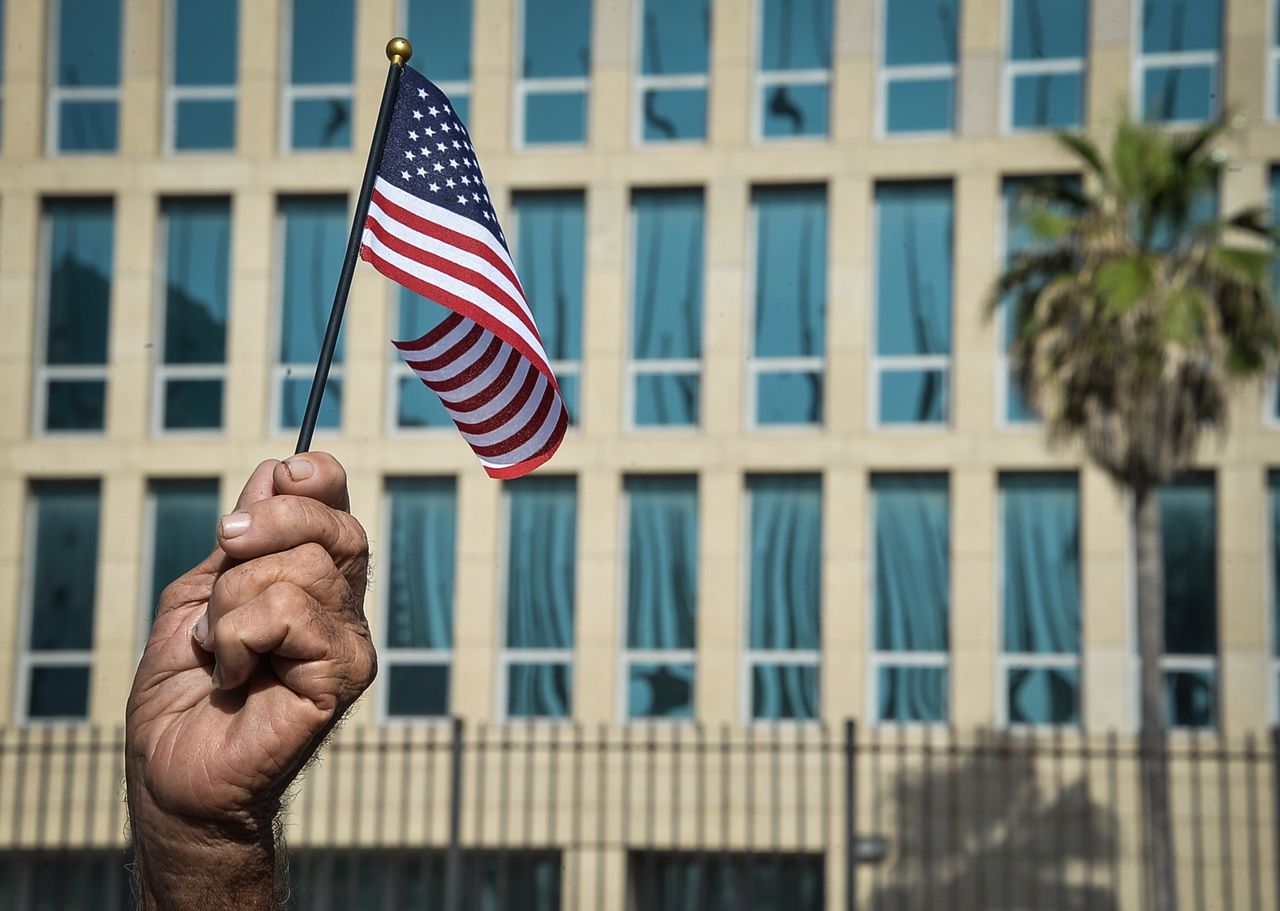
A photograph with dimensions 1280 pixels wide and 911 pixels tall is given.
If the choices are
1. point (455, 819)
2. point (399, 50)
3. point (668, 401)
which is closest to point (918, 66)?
point (668, 401)

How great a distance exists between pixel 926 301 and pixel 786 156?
8.02ft

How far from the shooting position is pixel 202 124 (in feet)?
83.6

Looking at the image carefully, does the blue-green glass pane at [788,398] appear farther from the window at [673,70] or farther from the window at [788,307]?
the window at [673,70]

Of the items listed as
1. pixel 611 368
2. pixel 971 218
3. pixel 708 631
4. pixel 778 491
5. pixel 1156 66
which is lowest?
pixel 708 631

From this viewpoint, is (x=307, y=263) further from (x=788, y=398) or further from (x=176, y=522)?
(x=788, y=398)

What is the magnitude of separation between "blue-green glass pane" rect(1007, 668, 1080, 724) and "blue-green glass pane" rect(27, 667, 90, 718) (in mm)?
11330

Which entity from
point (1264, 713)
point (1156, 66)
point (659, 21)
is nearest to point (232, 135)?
point (659, 21)

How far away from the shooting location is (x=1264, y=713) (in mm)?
22812

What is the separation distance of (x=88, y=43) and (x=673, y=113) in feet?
25.1

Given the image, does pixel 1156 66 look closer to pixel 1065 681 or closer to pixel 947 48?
pixel 947 48

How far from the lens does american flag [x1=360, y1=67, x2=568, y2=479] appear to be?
15.9 ft

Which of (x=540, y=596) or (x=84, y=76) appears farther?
(x=84, y=76)

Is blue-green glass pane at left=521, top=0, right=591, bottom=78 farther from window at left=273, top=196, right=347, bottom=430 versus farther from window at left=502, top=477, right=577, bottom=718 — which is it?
window at left=502, top=477, right=577, bottom=718

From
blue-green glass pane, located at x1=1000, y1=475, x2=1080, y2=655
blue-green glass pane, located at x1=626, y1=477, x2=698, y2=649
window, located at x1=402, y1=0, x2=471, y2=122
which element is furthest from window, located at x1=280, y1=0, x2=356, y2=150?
blue-green glass pane, located at x1=1000, y1=475, x2=1080, y2=655
